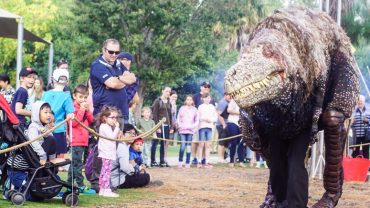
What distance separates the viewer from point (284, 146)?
7629 millimetres

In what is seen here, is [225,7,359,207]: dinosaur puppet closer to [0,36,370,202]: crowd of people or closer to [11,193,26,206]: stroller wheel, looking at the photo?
[11,193,26,206]: stroller wheel

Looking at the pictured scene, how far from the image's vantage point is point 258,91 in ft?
20.5

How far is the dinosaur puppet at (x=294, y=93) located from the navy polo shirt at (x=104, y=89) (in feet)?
11.7

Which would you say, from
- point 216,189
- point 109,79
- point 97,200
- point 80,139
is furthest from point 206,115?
point 97,200

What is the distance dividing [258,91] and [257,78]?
0.10 metres

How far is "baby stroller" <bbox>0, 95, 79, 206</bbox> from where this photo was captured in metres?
9.29

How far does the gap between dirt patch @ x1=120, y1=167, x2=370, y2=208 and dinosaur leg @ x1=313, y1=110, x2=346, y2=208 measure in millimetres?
2389

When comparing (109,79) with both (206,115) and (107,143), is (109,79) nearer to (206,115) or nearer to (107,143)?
(107,143)

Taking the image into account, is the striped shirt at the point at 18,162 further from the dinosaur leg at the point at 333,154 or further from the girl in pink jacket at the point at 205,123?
the girl in pink jacket at the point at 205,123

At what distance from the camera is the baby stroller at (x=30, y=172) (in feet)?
30.5

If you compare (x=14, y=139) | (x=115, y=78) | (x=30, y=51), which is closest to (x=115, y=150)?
(x=115, y=78)

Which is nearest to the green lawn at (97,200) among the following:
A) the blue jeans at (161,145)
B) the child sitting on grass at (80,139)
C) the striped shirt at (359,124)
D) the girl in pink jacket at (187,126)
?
the child sitting on grass at (80,139)

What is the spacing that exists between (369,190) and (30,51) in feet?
111

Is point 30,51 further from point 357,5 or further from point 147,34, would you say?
point 357,5
